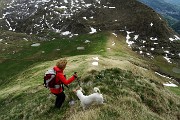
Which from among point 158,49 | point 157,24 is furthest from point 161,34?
point 158,49

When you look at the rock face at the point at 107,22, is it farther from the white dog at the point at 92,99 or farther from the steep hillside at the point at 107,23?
the white dog at the point at 92,99

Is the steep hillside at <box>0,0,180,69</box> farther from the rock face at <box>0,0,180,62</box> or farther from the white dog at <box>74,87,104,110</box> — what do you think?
the white dog at <box>74,87,104,110</box>

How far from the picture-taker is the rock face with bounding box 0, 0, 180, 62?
139 meters

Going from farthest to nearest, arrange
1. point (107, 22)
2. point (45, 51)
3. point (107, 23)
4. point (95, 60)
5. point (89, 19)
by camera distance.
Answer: point (89, 19), point (107, 22), point (107, 23), point (45, 51), point (95, 60)

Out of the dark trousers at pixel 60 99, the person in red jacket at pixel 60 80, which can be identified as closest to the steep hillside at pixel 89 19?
the dark trousers at pixel 60 99

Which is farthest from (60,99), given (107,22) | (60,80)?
(107,22)

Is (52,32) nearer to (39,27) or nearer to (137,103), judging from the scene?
(39,27)

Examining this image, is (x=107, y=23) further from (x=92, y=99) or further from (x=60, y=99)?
(x=92, y=99)

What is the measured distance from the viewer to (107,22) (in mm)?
163250

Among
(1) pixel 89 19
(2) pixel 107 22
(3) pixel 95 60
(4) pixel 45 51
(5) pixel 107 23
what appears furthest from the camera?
(1) pixel 89 19

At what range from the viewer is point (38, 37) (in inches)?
6304

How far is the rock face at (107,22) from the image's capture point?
138850 mm

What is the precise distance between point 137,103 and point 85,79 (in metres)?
5.96

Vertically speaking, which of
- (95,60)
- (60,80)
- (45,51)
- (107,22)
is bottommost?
(107,22)
